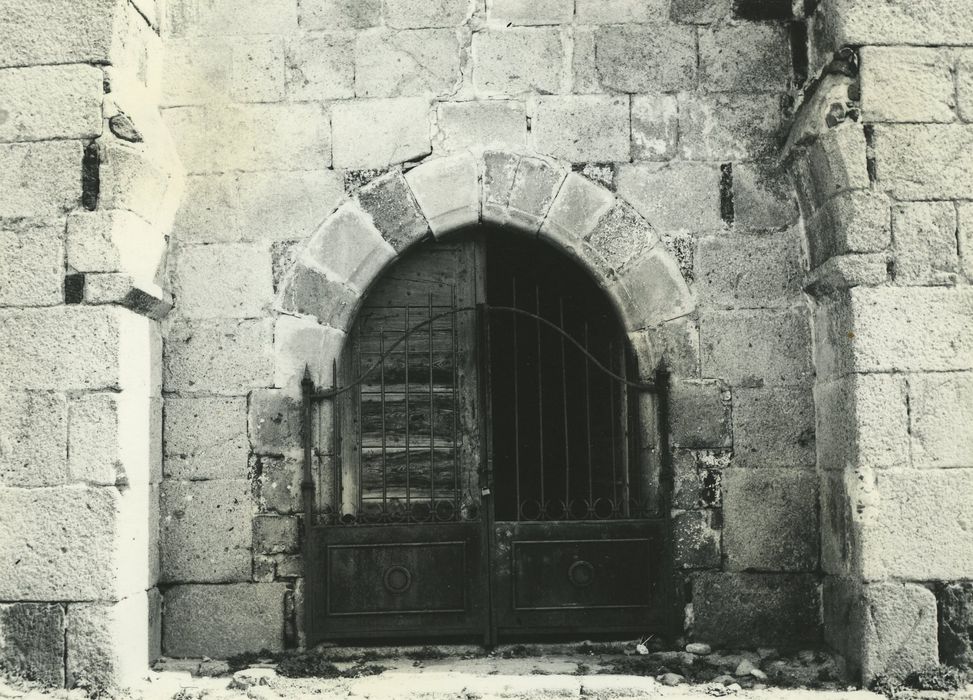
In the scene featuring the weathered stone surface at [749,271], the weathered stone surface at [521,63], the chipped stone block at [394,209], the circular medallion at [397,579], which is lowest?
the circular medallion at [397,579]

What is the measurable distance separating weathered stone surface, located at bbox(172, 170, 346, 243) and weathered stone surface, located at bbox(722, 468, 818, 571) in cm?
222

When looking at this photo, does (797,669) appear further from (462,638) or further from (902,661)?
(462,638)

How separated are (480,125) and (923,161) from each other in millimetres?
1887

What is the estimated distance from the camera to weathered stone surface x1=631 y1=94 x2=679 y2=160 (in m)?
4.18

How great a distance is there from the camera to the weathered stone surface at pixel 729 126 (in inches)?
165

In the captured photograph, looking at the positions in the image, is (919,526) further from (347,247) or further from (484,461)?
(347,247)

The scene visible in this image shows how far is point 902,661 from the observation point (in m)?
3.52

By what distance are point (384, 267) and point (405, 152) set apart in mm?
535

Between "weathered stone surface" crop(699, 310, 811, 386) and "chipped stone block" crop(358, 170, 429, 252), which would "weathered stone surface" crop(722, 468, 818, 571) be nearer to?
"weathered stone surface" crop(699, 310, 811, 386)

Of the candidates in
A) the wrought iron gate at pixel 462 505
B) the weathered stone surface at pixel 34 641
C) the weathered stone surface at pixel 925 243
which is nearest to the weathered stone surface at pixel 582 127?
the wrought iron gate at pixel 462 505

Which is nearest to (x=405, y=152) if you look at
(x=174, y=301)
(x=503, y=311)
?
(x=503, y=311)

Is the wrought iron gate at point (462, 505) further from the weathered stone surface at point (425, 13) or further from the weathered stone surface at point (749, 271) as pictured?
the weathered stone surface at point (425, 13)

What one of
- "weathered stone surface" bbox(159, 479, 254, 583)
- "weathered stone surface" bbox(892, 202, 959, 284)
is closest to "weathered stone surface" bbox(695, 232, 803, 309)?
"weathered stone surface" bbox(892, 202, 959, 284)

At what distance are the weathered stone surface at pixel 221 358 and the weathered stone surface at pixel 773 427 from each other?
6.97ft
